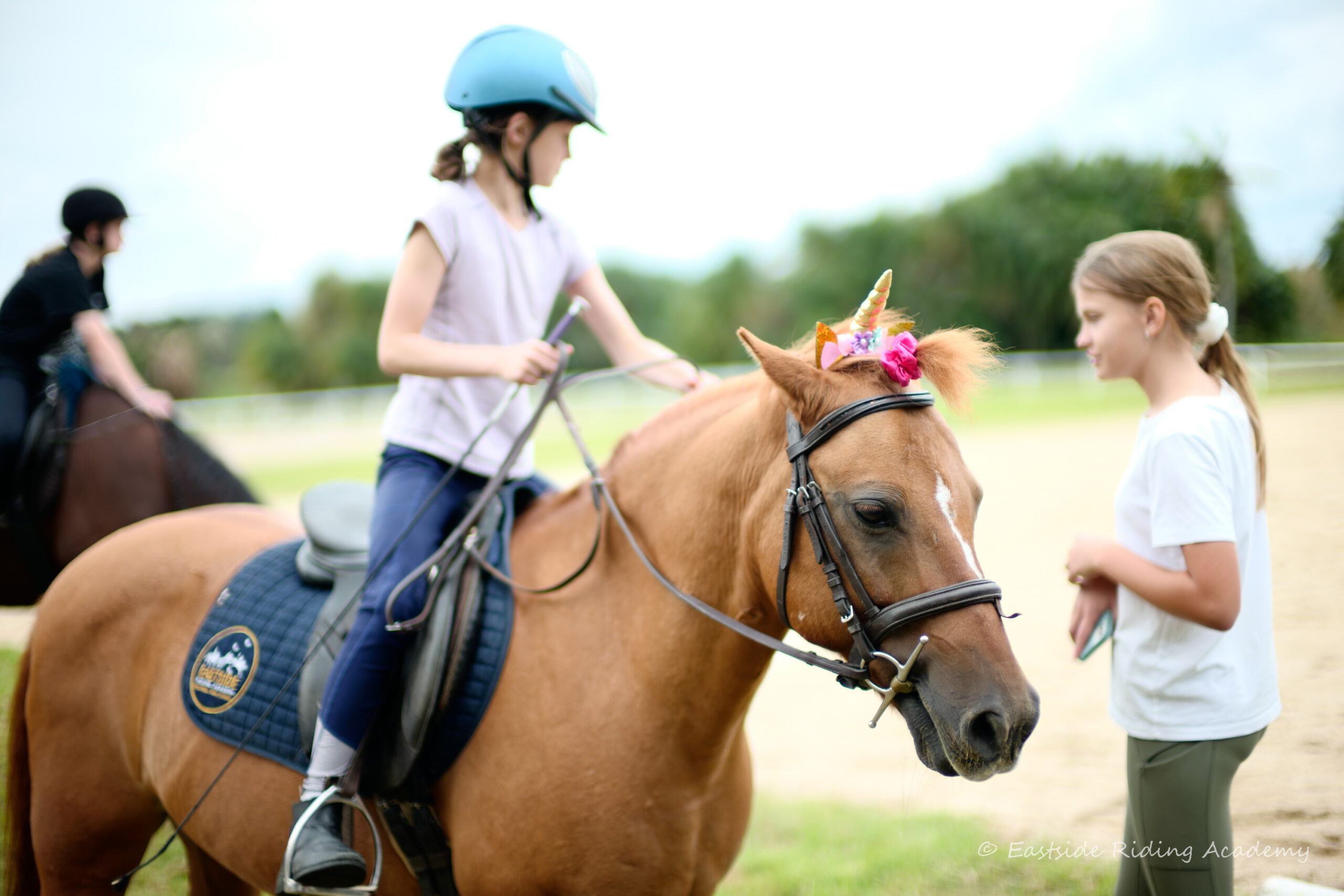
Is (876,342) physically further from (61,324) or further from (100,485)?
(61,324)

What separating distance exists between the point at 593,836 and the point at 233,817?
4.07ft

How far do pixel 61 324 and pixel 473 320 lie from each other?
11.8 ft

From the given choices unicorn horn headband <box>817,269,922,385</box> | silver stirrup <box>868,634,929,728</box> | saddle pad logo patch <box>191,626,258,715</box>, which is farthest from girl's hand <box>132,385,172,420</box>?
silver stirrup <box>868,634,929,728</box>

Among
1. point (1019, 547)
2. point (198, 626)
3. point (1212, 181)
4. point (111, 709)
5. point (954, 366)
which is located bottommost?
point (1019, 547)

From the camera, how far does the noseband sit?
1675mm

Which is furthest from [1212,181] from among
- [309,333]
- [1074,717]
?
[309,333]

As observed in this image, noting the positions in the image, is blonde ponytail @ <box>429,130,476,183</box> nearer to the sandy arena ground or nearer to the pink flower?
the pink flower

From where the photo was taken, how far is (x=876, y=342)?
1.98 m

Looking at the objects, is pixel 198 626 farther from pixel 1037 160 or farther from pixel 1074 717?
pixel 1037 160

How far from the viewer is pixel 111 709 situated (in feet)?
9.24

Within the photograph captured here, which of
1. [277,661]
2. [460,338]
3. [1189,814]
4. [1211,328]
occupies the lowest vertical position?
[1189,814]

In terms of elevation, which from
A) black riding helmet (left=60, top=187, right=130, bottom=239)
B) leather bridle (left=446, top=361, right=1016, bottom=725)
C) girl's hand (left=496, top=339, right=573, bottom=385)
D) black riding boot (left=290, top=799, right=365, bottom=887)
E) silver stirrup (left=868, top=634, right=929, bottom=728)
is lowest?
black riding boot (left=290, top=799, right=365, bottom=887)

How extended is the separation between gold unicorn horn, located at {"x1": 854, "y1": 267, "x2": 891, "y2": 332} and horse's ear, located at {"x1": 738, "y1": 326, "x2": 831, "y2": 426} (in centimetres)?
23

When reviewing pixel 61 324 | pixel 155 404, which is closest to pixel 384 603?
pixel 155 404
